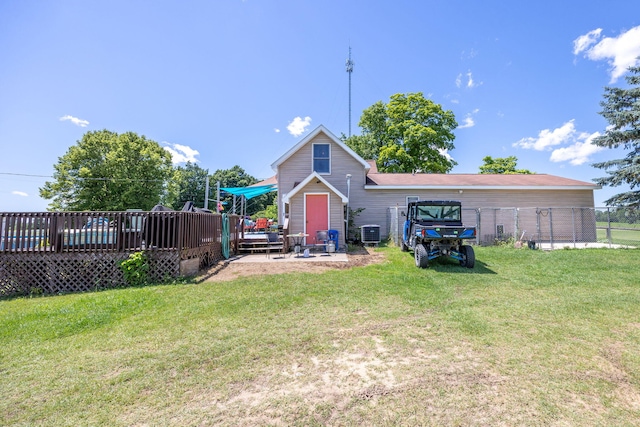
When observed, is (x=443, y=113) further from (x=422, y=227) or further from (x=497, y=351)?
(x=497, y=351)

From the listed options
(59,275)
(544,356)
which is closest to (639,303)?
(544,356)

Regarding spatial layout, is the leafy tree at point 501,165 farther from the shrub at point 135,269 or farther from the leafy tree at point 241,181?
the shrub at point 135,269

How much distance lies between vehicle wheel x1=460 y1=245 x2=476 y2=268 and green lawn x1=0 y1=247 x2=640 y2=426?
6.52 feet

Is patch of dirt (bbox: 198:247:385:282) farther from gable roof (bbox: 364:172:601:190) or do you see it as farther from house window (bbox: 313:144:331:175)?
gable roof (bbox: 364:172:601:190)

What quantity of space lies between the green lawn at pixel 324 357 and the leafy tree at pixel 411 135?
22.6 metres

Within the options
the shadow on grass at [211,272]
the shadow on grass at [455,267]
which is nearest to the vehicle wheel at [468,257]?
the shadow on grass at [455,267]

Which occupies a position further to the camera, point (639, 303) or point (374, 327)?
point (639, 303)

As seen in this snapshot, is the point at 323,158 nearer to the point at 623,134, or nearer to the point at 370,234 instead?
the point at 370,234

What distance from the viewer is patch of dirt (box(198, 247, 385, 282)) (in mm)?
7652

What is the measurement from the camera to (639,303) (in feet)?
16.9

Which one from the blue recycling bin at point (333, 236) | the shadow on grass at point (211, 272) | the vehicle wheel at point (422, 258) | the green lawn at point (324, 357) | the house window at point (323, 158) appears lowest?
the green lawn at point (324, 357)

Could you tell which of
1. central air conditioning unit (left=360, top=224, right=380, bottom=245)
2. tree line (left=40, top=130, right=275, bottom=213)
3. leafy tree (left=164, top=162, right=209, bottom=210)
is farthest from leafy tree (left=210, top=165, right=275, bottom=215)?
central air conditioning unit (left=360, top=224, right=380, bottom=245)

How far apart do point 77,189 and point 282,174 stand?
21.1m

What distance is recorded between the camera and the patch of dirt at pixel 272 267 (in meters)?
7.65
